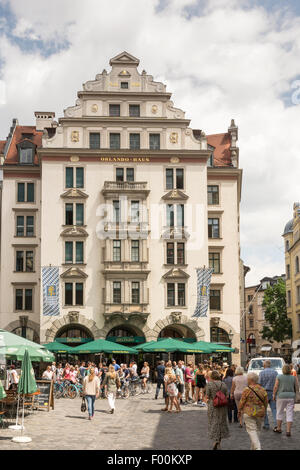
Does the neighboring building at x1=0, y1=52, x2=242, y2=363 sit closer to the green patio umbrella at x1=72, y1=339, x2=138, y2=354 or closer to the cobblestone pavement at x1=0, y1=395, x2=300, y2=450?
the green patio umbrella at x1=72, y1=339, x2=138, y2=354

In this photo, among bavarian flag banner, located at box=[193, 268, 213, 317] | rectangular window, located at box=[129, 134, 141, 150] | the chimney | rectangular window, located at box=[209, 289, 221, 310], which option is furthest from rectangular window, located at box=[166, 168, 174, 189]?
the chimney

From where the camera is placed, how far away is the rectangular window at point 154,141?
53.3 metres

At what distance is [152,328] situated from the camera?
5150 cm

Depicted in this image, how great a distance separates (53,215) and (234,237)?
15044 mm

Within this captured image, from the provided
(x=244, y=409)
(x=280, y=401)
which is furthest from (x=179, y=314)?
(x=244, y=409)

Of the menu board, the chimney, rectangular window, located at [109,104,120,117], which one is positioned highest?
the chimney

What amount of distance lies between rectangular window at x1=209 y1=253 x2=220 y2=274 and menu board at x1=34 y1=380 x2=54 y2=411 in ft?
97.1

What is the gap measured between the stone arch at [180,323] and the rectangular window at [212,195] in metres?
10.4

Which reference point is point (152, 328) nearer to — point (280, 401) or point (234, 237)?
point (234, 237)

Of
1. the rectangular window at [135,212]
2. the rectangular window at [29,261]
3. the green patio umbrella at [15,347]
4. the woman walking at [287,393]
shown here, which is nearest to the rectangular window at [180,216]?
the rectangular window at [135,212]

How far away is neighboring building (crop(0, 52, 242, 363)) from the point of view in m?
51.4

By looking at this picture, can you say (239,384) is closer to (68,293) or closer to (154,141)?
(68,293)

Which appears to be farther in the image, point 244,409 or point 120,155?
point 120,155

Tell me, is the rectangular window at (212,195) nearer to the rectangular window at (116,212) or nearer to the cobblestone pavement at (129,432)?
the rectangular window at (116,212)
